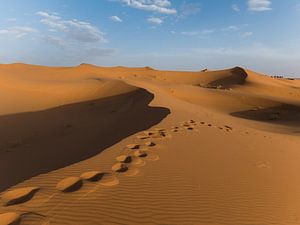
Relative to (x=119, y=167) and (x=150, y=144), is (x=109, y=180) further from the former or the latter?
(x=150, y=144)

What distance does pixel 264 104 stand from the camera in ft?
69.2

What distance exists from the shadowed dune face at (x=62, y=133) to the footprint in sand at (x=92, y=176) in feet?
2.99

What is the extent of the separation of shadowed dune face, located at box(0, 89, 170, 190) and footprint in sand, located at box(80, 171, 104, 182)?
91 cm

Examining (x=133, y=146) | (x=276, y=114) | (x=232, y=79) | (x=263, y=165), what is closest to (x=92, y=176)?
(x=133, y=146)

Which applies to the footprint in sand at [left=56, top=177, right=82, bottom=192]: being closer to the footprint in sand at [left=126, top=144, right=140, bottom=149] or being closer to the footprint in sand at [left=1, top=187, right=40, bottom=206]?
the footprint in sand at [left=1, top=187, right=40, bottom=206]

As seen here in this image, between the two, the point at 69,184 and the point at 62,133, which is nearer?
the point at 69,184

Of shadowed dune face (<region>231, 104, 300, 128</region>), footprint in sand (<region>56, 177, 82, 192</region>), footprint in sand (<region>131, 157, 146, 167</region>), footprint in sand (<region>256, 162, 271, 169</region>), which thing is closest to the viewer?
footprint in sand (<region>56, 177, 82, 192</region>)

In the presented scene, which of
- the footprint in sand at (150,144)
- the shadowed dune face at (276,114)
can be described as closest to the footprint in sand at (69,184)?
the footprint in sand at (150,144)

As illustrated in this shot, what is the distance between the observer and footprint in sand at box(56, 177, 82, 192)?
4.57 meters

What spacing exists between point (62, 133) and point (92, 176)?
15.2ft

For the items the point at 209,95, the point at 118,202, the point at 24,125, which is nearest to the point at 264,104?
the point at 209,95

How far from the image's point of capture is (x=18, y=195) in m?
4.34

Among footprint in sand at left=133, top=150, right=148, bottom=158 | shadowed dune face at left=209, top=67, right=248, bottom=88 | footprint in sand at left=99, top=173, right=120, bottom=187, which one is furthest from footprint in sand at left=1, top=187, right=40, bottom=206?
shadowed dune face at left=209, top=67, right=248, bottom=88

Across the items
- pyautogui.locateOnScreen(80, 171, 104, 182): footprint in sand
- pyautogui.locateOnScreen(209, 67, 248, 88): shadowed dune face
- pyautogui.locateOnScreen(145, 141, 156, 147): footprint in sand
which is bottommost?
pyautogui.locateOnScreen(80, 171, 104, 182): footprint in sand
